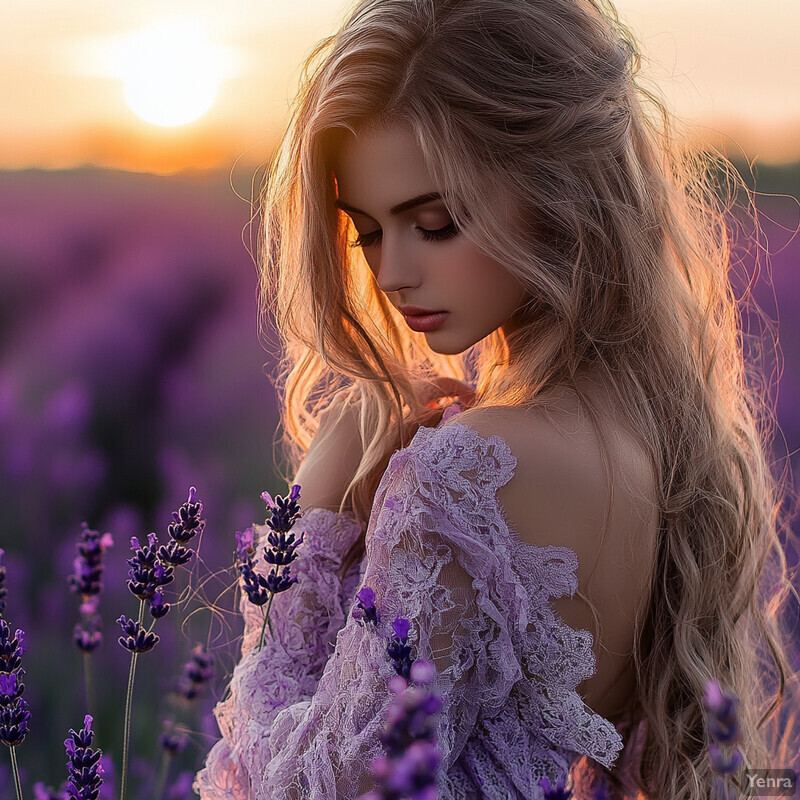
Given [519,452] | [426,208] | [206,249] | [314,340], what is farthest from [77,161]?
[519,452]

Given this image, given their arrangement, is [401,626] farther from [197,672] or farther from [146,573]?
[197,672]

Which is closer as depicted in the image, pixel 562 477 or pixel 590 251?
pixel 562 477

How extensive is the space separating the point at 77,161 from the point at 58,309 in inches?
21.9

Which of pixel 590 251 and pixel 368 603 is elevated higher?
pixel 590 251

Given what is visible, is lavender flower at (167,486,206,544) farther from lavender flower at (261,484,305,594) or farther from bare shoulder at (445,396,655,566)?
bare shoulder at (445,396,655,566)

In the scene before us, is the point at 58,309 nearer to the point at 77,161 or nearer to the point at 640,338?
the point at 77,161

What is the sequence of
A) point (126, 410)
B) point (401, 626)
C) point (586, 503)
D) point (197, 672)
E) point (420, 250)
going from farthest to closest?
point (126, 410), point (197, 672), point (420, 250), point (586, 503), point (401, 626)

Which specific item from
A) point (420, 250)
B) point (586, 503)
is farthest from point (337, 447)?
point (586, 503)

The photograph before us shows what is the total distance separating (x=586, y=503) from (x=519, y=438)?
114mm

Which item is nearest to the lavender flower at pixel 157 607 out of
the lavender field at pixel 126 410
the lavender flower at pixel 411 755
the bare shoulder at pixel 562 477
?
the bare shoulder at pixel 562 477

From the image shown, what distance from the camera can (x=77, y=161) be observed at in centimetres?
293

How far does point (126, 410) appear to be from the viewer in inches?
103

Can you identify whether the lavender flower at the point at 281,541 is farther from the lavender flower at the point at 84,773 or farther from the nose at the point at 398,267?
the nose at the point at 398,267

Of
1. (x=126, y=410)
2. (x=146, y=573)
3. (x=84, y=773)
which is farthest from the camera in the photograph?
(x=126, y=410)
